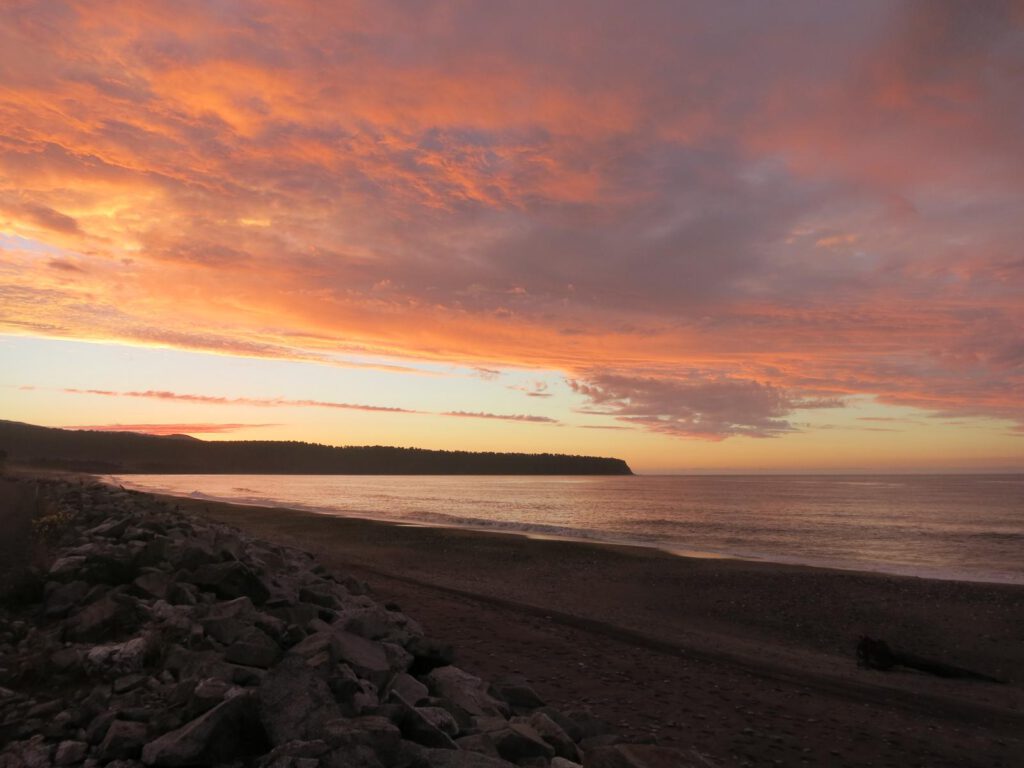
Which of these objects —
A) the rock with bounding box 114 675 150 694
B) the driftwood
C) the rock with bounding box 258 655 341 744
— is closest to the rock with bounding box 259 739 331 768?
the rock with bounding box 258 655 341 744

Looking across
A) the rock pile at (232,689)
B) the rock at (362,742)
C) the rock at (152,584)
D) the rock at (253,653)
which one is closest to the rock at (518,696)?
the rock pile at (232,689)

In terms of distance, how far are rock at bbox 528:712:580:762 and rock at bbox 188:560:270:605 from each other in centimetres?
448

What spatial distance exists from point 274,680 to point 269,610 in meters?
3.43

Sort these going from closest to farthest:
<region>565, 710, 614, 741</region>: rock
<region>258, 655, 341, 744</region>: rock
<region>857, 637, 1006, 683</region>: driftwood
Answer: <region>258, 655, 341, 744</region>: rock
<region>565, 710, 614, 741</region>: rock
<region>857, 637, 1006, 683</region>: driftwood

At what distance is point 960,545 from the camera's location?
1284 inches

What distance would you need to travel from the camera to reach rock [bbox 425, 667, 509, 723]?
5.96 m

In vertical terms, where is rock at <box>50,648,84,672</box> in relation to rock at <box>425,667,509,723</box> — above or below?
above

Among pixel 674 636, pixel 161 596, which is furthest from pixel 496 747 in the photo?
pixel 674 636

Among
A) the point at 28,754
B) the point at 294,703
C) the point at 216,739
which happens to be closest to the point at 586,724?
the point at 294,703

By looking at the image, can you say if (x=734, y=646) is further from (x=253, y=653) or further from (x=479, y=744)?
(x=253, y=653)

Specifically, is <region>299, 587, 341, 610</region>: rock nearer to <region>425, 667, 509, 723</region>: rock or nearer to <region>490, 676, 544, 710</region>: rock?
<region>425, 667, 509, 723</region>: rock

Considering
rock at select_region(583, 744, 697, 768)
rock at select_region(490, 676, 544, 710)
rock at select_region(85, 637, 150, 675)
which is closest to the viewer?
rock at select_region(583, 744, 697, 768)

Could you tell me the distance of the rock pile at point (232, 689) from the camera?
4309 millimetres

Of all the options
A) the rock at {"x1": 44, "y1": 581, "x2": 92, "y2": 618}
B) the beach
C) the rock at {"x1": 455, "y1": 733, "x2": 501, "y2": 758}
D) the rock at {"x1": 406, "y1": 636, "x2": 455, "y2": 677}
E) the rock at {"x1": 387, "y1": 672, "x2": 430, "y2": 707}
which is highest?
the rock at {"x1": 44, "y1": 581, "x2": 92, "y2": 618}
